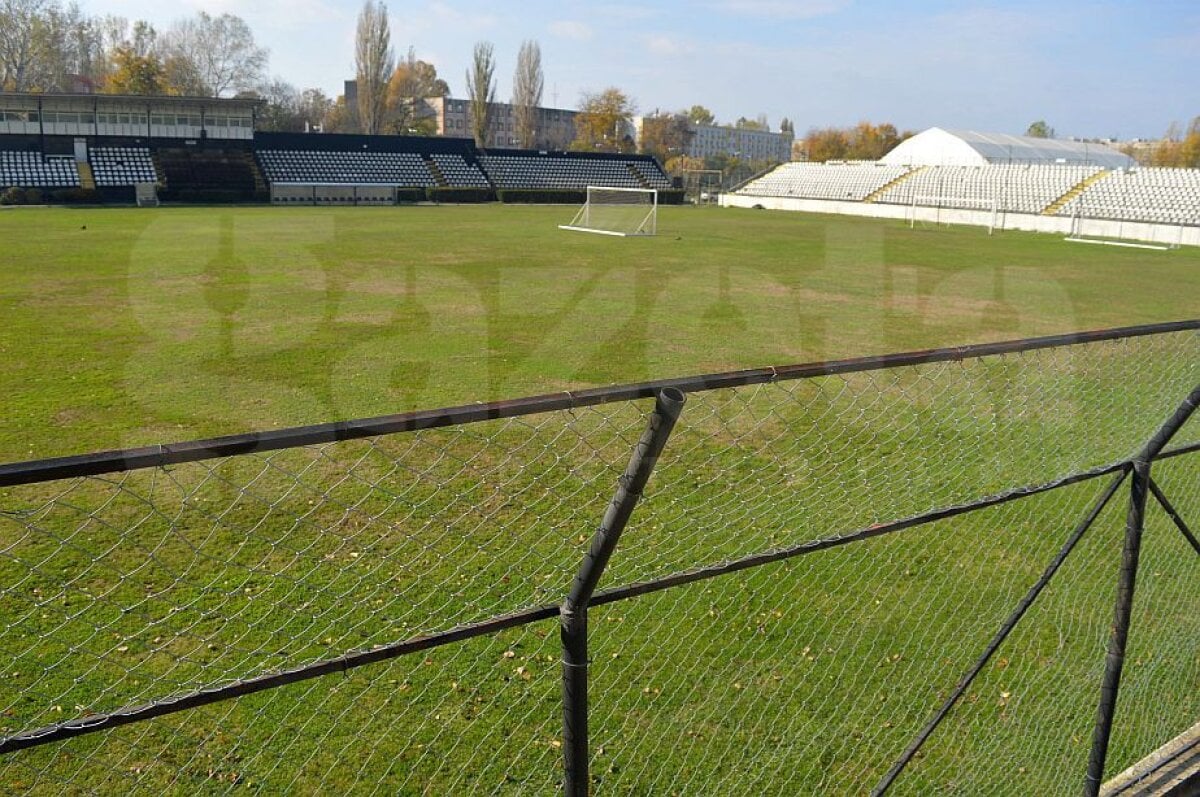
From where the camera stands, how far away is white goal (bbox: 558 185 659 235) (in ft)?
99.9

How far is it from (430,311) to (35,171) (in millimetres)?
35166

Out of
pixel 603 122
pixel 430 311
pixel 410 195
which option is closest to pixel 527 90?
pixel 603 122

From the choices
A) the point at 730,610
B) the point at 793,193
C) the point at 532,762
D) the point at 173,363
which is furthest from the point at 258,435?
the point at 793,193

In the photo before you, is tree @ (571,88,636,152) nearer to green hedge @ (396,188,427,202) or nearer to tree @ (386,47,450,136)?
tree @ (386,47,450,136)

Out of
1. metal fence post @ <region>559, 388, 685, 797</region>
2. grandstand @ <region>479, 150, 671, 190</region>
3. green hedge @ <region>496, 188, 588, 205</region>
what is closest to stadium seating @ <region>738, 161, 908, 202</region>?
grandstand @ <region>479, 150, 671, 190</region>

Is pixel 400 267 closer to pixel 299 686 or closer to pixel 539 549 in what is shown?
pixel 539 549

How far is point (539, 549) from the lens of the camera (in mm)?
5301

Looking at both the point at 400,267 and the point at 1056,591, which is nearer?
the point at 1056,591

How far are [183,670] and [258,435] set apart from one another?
9.32 ft

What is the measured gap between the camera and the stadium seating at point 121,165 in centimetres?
4059

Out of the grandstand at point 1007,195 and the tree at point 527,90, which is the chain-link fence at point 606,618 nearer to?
the grandstand at point 1007,195

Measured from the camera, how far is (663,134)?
104m

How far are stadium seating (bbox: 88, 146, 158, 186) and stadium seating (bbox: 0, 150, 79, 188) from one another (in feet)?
3.19

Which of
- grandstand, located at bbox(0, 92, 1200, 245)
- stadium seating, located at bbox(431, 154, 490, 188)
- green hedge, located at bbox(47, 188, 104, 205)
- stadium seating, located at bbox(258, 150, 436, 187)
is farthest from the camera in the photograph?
stadium seating, located at bbox(431, 154, 490, 188)
